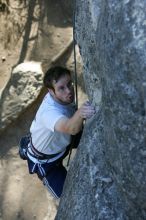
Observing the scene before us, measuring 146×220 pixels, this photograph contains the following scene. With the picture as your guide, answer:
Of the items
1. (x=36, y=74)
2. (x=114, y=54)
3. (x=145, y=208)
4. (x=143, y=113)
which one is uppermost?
(x=114, y=54)

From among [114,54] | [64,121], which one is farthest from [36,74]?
[114,54]

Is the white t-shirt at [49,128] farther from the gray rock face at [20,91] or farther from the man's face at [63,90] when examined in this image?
the gray rock face at [20,91]

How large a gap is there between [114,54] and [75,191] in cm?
78

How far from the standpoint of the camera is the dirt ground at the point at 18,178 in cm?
514

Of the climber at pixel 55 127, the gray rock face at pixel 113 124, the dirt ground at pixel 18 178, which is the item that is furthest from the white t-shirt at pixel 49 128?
the dirt ground at pixel 18 178

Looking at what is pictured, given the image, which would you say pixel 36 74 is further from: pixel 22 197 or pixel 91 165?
pixel 91 165

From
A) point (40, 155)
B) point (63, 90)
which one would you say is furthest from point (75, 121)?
point (40, 155)

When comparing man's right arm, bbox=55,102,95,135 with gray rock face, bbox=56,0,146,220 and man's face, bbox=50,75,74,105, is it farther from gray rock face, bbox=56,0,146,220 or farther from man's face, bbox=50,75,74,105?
man's face, bbox=50,75,74,105

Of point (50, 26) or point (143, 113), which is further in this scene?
point (50, 26)

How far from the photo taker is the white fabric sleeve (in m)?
2.83

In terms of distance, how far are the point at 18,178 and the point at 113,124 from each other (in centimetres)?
321

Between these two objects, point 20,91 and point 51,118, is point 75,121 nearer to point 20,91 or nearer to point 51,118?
point 51,118

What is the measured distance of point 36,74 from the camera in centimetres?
517

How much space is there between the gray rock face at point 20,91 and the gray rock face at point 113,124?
96.0 inches
